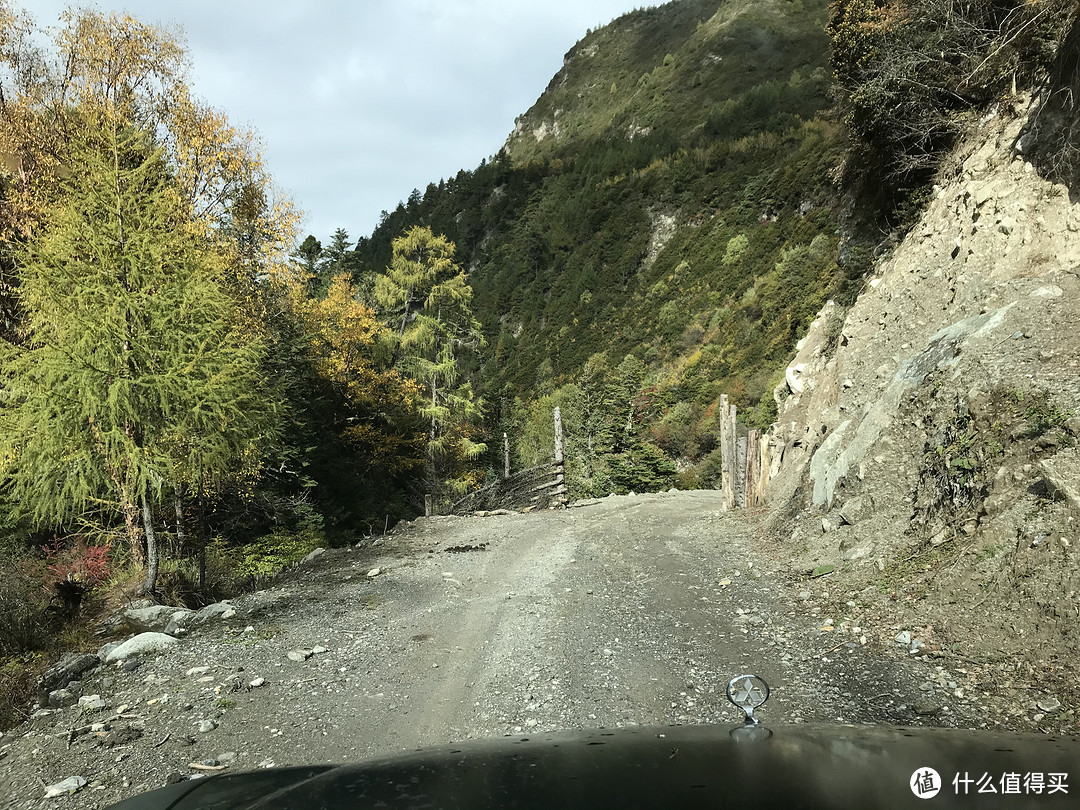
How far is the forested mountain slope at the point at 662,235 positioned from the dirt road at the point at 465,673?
10.0 metres

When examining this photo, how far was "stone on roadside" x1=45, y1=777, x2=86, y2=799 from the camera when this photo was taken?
3320 millimetres

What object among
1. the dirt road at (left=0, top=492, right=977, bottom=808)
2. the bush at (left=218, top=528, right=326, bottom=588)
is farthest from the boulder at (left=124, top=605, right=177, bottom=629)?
the bush at (left=218, top=528, right=326, bottom=588)

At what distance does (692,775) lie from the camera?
1520mm

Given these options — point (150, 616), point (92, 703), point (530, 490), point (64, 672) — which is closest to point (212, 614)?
point (150, 616)

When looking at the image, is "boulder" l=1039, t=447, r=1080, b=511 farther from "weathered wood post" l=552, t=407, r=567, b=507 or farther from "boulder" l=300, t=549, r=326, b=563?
"weathered wood post" l=552, t=407, r=567, b=507

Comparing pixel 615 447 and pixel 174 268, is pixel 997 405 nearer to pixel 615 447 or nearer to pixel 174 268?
pixel 174 268

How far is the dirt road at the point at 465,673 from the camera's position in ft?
12.4

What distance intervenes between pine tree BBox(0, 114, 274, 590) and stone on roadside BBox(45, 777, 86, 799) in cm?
517

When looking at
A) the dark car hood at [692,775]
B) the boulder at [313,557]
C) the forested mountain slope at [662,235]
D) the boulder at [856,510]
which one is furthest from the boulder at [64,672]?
the forested mountain slope at [662,235]

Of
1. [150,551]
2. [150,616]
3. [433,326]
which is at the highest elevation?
[433,326]

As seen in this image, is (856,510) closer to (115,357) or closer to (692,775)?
(692,775)

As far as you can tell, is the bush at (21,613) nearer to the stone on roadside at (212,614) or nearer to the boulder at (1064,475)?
the stone on roadside at (212,614)

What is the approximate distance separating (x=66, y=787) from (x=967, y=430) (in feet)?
25.1

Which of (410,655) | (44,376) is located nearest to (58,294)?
(44,376)
